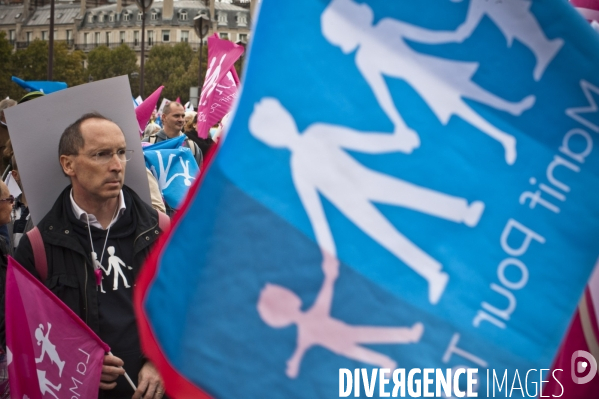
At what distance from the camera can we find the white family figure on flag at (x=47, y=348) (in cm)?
293

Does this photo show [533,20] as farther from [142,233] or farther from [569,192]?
[142,233]

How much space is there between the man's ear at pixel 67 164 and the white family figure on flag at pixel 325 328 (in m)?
2.00

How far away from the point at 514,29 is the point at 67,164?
85.6 inches

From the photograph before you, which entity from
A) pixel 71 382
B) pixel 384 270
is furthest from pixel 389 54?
pixel 71 382

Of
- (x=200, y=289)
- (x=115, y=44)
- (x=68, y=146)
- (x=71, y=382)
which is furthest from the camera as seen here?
(x=115, y=44)

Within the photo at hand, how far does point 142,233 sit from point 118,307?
0.88 ft

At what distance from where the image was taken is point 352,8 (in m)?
1.54

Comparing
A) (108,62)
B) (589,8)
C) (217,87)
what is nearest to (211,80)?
(217,87)

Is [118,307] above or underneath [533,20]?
underneath

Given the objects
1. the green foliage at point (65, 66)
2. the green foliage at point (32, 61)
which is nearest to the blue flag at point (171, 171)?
the green foliage at point (32, 61)

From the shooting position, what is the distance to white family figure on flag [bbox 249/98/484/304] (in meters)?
1.52

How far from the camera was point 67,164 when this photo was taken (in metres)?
3.39

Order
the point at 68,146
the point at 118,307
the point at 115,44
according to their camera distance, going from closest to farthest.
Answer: the point at 118,307 → the point at 68,146 → the point at 115,44

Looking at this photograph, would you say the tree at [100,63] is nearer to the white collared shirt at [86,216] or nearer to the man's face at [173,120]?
the man's face at [173,120]
